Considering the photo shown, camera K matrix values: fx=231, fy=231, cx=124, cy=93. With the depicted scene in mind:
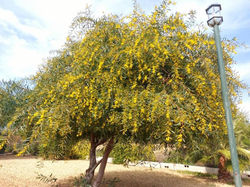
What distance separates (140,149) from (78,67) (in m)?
2.51

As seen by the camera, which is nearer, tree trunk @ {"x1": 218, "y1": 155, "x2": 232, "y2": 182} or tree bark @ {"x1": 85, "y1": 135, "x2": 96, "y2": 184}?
tree bark @ {"x1": 85, "y1": 135, "x2": 96, "y2": 184}

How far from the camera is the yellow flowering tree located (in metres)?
4.58

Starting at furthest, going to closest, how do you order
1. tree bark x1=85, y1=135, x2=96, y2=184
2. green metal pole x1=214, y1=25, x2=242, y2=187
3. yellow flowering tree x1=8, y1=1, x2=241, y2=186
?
tree bark x1=85, y1=135, x2=96, y2=184 < yellow flowering tree x1=8, y1=1, x2=241, y2=186 < green metal pole x1=214, y1=25, x2=242, y2=187

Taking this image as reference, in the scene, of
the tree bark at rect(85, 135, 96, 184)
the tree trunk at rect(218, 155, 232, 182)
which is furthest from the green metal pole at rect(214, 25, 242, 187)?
the tree trunk at rect(218, 155, 232, 182)

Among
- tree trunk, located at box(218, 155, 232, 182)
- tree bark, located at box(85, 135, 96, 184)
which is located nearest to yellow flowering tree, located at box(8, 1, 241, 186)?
tree bark, located at box(85, 135, 96, 184)

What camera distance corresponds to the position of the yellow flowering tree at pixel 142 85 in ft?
15.0

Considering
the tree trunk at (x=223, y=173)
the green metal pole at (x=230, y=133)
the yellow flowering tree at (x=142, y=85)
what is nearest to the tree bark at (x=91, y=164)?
the yellow flowering tree at (x=142, y=85)

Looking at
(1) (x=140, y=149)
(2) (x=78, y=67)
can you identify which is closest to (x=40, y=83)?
(2) (x=78, y=67)

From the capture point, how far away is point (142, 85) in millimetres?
5387

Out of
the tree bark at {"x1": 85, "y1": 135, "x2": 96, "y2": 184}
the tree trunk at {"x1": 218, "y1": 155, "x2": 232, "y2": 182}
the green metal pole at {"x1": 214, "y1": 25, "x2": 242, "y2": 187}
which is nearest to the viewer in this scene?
the green metal pole at {"x1": 214, "y1": 25, "x2": 242, "y2": 187}

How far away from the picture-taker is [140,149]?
5766 millimetres

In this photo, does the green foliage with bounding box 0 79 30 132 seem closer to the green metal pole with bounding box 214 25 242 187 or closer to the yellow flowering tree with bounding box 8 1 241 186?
the yellow flowering tree with bounding box 8 1 241 186

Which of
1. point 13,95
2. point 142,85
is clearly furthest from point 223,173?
point 13,95

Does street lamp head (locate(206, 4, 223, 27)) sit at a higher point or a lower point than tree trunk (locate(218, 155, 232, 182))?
higher
